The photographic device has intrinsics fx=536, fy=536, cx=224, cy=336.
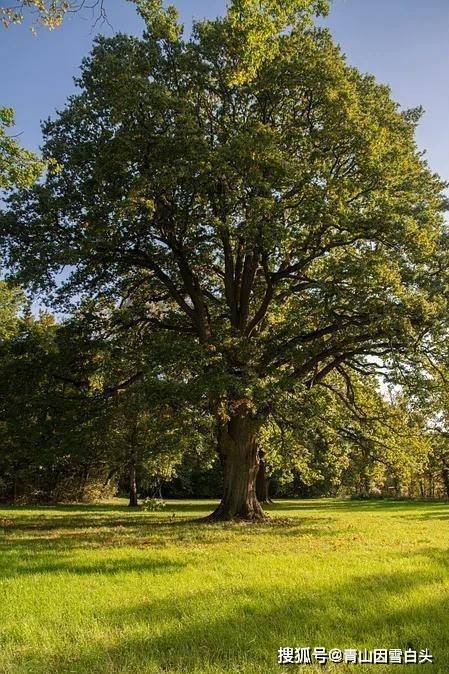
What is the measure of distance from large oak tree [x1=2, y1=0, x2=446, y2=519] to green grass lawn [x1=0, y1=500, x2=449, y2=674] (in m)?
6.27

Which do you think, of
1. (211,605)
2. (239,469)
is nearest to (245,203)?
(239,469)

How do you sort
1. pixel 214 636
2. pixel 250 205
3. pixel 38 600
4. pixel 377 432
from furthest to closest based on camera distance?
pixel 377 432 → pixel 250 205 → pixel 38 600 → pixel 214 636

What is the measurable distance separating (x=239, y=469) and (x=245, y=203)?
9642mm

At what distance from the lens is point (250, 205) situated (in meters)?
16.5

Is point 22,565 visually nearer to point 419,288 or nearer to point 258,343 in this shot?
point 258,343

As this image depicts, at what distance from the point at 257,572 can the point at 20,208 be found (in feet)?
49.6

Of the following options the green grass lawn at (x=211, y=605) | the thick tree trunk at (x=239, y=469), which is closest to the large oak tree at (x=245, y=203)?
the thick tree trunk at (x=239, y=469)

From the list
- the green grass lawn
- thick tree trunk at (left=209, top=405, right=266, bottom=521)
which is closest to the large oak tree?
thick tree trunk at (left=209, top=405, right=266, bottom=521)

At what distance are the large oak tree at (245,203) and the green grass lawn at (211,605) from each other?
6.27 m

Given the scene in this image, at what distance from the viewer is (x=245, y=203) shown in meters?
17.5

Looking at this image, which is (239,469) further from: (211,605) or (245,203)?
(211,605)

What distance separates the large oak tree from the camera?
53.4ft

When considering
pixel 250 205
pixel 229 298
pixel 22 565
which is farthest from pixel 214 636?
pixel 229 298

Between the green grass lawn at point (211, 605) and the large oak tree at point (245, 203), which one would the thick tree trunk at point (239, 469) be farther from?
the green grass lawn at point (211, 605)
